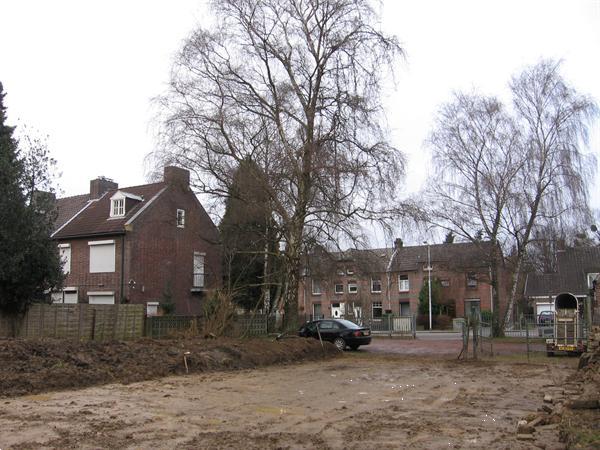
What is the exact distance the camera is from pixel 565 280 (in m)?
54.9

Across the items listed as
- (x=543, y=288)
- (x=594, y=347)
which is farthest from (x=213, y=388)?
(x=543, y=288)

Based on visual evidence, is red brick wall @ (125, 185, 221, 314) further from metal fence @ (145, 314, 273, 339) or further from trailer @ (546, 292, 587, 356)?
trailer @ (546, 292, 587, 356)

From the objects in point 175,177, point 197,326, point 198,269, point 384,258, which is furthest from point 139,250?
point 384,258

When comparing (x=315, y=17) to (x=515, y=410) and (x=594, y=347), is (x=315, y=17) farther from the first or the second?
(x=515, y=410)

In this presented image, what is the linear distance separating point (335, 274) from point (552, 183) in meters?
13.9

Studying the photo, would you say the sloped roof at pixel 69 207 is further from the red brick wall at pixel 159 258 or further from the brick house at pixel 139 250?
the red brick wall at pixel 159 258

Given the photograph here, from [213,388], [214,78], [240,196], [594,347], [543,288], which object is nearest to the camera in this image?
[213,388]

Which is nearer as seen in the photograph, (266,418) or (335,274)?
(266,418)

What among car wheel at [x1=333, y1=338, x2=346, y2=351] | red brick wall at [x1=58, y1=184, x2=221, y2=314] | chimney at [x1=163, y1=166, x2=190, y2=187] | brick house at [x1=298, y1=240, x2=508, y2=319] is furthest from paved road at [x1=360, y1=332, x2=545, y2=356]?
brick house at [x1=298, y1=240, x2=508, y2=319]

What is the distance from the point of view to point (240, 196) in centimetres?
2541

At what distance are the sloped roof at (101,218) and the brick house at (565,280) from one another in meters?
32.9

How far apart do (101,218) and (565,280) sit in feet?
136

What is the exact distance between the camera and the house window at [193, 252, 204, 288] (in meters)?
37.5

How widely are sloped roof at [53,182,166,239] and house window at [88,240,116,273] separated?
2.07 feet
